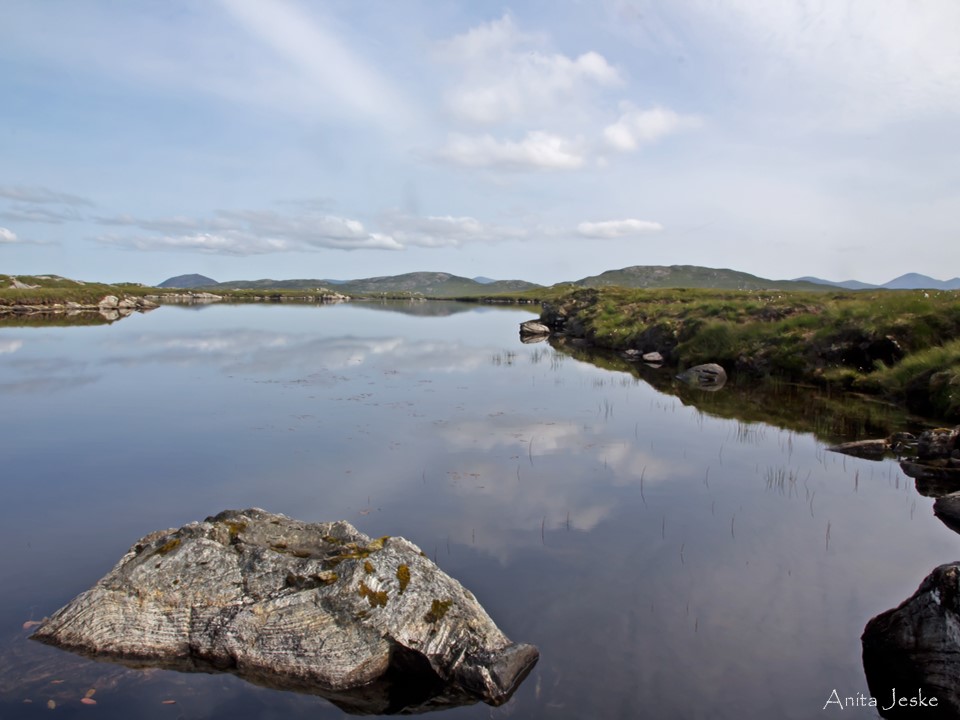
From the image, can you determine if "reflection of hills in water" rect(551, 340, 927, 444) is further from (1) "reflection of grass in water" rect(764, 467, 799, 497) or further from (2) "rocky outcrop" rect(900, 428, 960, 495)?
(1) "reflection of grass in water" rect(764, 467, 799, 497)

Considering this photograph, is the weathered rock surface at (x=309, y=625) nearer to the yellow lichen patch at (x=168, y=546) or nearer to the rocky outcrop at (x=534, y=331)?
the yellow lichen patch at (x=168, y=546)

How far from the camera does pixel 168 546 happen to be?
9281 mm

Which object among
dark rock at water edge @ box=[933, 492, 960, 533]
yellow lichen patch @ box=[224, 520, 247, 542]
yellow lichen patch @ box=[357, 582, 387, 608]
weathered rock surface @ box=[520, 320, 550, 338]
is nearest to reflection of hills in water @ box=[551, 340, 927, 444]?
dark rock at water edge @ box=[933, 492, 960, 533]

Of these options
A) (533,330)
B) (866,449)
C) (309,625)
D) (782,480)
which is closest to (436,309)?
(533,330)

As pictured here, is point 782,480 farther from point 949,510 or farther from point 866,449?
point 866,449

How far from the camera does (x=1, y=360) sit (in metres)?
37.7

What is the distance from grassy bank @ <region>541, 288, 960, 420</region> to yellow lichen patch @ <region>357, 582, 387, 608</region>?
21.8 metres

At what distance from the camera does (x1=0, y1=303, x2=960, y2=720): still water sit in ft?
26.0

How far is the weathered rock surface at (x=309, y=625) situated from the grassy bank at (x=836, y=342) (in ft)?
69.4

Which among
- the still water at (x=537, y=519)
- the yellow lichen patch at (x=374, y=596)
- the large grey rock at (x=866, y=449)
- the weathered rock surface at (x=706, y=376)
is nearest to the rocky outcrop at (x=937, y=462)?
the still water at (x=537, y=519)

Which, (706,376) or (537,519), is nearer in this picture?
(537,519)

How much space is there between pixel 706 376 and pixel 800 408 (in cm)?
841

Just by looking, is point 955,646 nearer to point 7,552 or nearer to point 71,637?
point 71,637

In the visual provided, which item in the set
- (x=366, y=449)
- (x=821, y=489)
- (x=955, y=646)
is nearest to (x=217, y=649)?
(x=955, y=646)
